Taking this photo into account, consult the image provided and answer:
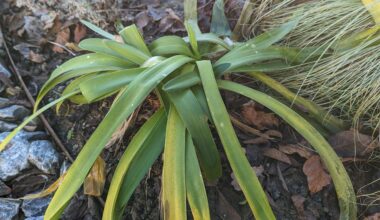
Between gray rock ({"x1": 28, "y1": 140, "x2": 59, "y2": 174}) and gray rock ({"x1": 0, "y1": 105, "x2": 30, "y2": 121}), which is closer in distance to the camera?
gray rock ({"x1": 28, "y1": 140, "x2": 59, "y2": 174})

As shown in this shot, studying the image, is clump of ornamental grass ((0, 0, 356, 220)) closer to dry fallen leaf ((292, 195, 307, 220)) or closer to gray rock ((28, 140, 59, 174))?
dry fallen leaf ((292, 195, 307, 220))

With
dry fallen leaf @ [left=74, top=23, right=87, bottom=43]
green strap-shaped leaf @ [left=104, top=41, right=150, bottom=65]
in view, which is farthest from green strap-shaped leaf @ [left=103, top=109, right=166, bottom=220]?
dry fallen leaf @ [left=74, top=23, right=87, bottom=43]

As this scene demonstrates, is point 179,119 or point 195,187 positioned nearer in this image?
point 195,187

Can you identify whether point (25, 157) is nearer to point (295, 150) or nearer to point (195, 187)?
point (195, 187)

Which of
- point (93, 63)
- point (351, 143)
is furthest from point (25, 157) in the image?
point (351, 143)

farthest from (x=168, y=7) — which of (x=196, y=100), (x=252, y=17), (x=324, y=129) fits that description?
(x=324, y=129)

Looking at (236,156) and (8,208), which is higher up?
(8,208)

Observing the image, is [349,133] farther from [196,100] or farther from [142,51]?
[142,51]
